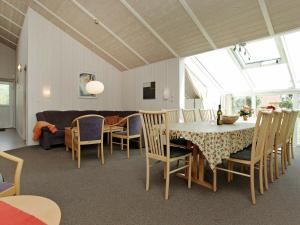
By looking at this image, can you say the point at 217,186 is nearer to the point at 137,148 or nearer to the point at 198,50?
the point at 137,148

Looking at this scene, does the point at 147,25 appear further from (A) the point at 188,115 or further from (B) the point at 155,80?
(A) the point at 188,115

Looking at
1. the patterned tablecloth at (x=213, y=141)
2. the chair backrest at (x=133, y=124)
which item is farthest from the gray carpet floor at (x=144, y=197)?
the chair backrest at (x=133, y=124)

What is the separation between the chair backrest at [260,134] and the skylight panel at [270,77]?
10.3 feet

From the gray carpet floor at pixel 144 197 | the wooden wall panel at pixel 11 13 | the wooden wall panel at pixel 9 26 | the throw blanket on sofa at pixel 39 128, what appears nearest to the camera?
the gray carpet floor at pixel 144 197

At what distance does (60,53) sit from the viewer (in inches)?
231

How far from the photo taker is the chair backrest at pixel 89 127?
3.36m

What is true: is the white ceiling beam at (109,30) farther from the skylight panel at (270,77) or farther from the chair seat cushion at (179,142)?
the chair seat cushion at (179,142)

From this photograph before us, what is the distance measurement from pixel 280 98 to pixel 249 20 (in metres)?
2.70

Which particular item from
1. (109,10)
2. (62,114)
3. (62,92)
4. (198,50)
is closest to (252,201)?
(198,50)

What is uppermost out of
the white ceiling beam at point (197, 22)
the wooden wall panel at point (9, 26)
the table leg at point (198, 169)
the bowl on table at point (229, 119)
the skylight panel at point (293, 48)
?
the wooden wall panel at point (9, 26)

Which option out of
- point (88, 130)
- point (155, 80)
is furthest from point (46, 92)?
point (155, 80)

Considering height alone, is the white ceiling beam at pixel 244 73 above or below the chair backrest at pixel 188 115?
above

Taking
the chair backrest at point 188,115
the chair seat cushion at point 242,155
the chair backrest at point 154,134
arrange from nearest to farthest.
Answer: the chair seat cushion at point 242,155 < the chair backrest at point 154,134 < the chair backrest at point 188,115

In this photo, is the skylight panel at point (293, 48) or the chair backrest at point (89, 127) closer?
the chair backrest at point (89, 127)
